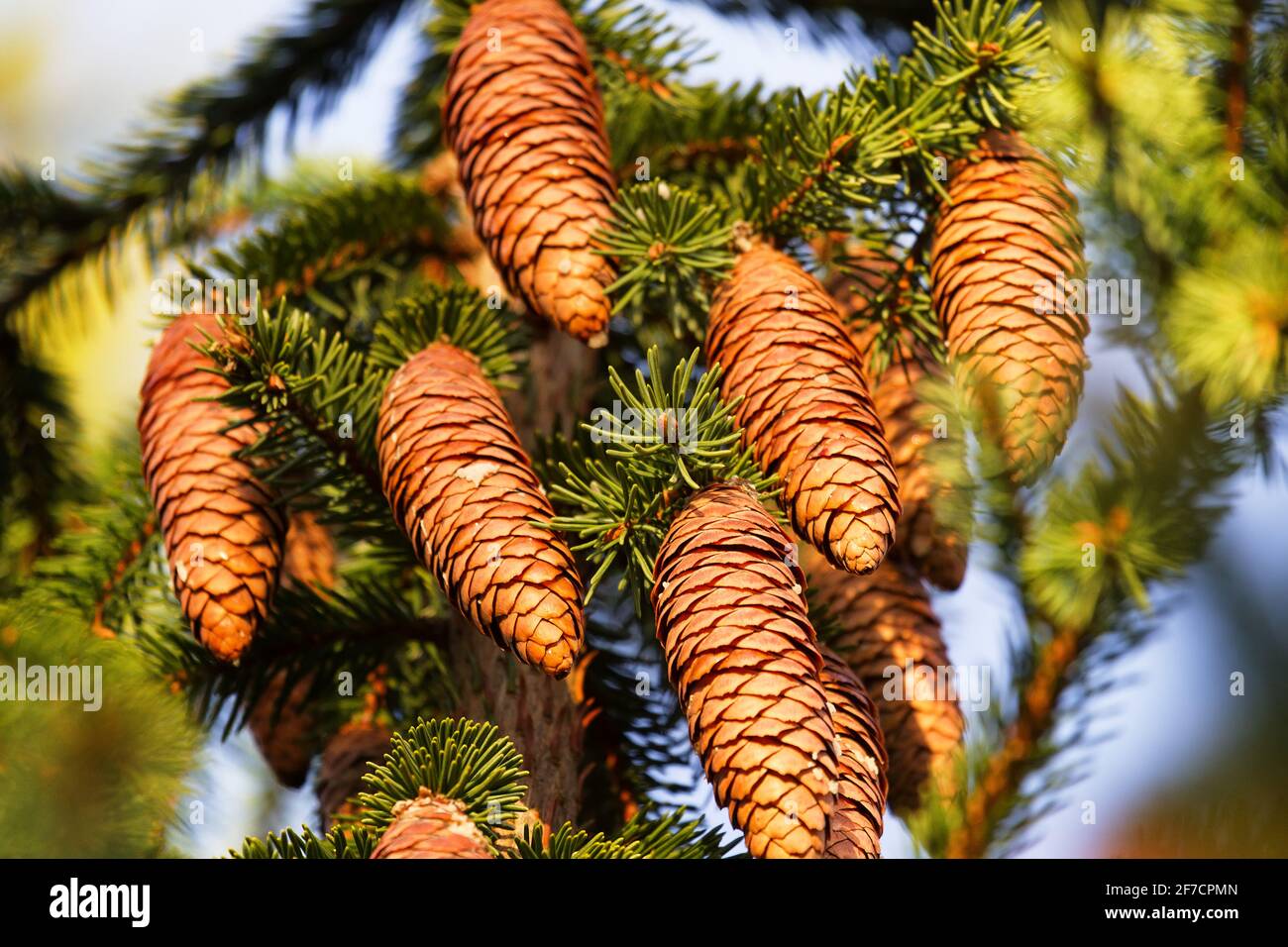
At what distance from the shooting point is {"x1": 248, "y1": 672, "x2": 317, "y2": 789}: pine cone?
4.71 ft

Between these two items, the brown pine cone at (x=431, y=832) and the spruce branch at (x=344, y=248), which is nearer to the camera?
the brown pine cone at (x=431, y=832)

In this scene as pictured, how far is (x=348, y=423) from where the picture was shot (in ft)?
4.06

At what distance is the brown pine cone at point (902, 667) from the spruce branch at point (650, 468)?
9.8 inches

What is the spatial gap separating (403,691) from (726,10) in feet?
3.67

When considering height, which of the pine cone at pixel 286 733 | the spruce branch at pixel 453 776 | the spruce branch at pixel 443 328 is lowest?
the spruce branch at pixel 453 776

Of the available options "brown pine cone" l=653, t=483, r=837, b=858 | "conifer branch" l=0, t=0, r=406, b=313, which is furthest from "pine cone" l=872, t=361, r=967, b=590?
"conifer branch" l=0, t=0, r=406, b=313

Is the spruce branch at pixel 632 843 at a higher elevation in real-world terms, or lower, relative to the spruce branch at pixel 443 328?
lower

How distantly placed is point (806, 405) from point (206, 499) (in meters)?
0.58

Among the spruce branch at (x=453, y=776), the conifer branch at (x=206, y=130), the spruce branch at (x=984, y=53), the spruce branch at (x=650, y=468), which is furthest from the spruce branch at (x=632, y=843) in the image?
the conifer branch at (x=206, y=130)

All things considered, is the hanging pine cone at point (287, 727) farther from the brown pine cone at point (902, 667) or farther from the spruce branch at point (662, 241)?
the brown pine cone at point (902, 667)

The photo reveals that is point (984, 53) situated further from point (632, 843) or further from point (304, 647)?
point (304, 647)

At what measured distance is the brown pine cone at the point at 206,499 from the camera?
3.84 ft

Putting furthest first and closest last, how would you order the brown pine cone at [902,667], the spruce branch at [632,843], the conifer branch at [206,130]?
the conifer branch at [206,130], the brown pine cone at [902,667], the spruce branch at [632,843]
